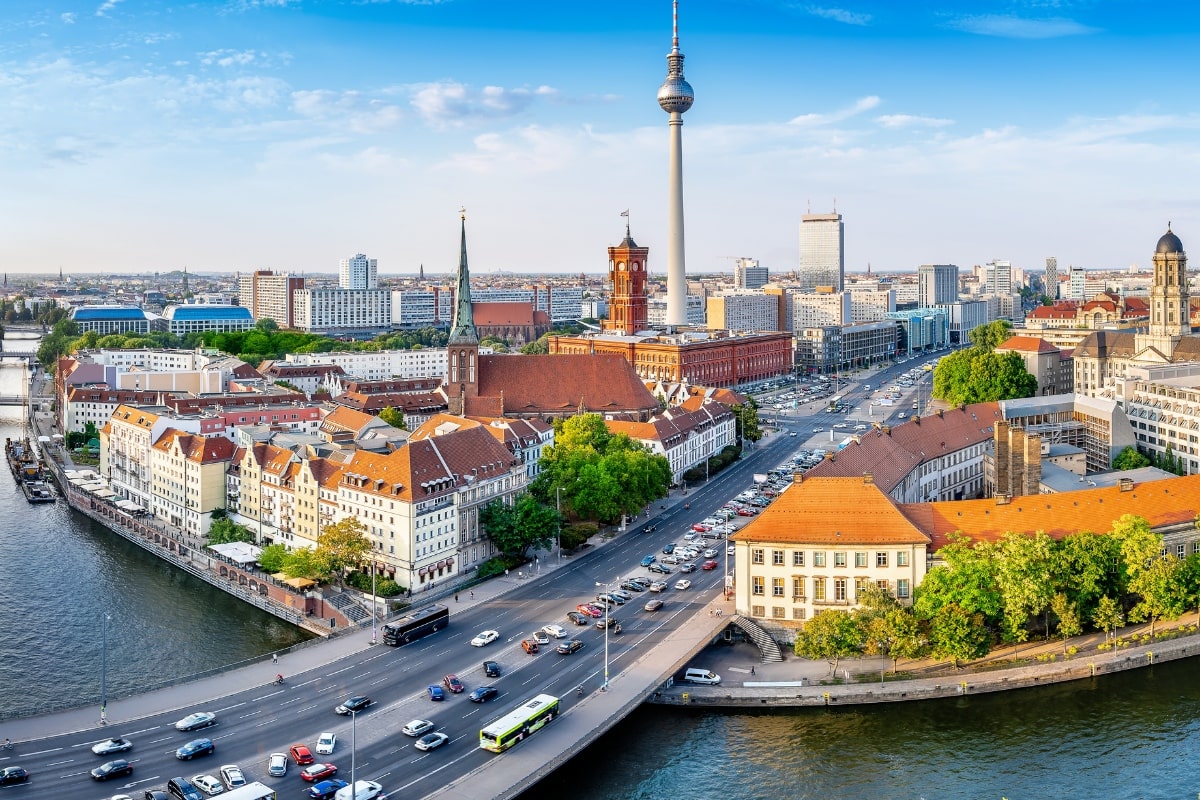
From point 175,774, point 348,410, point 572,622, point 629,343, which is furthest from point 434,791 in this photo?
point 629,343

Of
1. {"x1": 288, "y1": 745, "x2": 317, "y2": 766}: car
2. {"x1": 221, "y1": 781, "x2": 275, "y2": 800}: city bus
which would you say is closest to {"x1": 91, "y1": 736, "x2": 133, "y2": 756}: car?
{"x1": 221, "y1": 781, "x2": 275, "y2": 800}: city bus

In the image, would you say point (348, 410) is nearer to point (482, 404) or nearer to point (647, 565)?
point (482, 404)

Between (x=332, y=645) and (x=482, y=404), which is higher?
(x=482, y=404)

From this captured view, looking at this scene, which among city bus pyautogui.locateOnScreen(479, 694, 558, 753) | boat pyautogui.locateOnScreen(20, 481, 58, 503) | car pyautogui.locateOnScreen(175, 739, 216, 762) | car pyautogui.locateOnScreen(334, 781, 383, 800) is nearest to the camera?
car pyautogui.locateOnScreen(334, 781, 383, 800)

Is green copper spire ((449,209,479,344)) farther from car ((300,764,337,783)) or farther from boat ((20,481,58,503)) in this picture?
car ((300,764,337,783))

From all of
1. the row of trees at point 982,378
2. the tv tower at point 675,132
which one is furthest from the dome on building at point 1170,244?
the tv tower at point 675,132

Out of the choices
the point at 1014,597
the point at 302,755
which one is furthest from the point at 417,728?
the point at 1014,597
